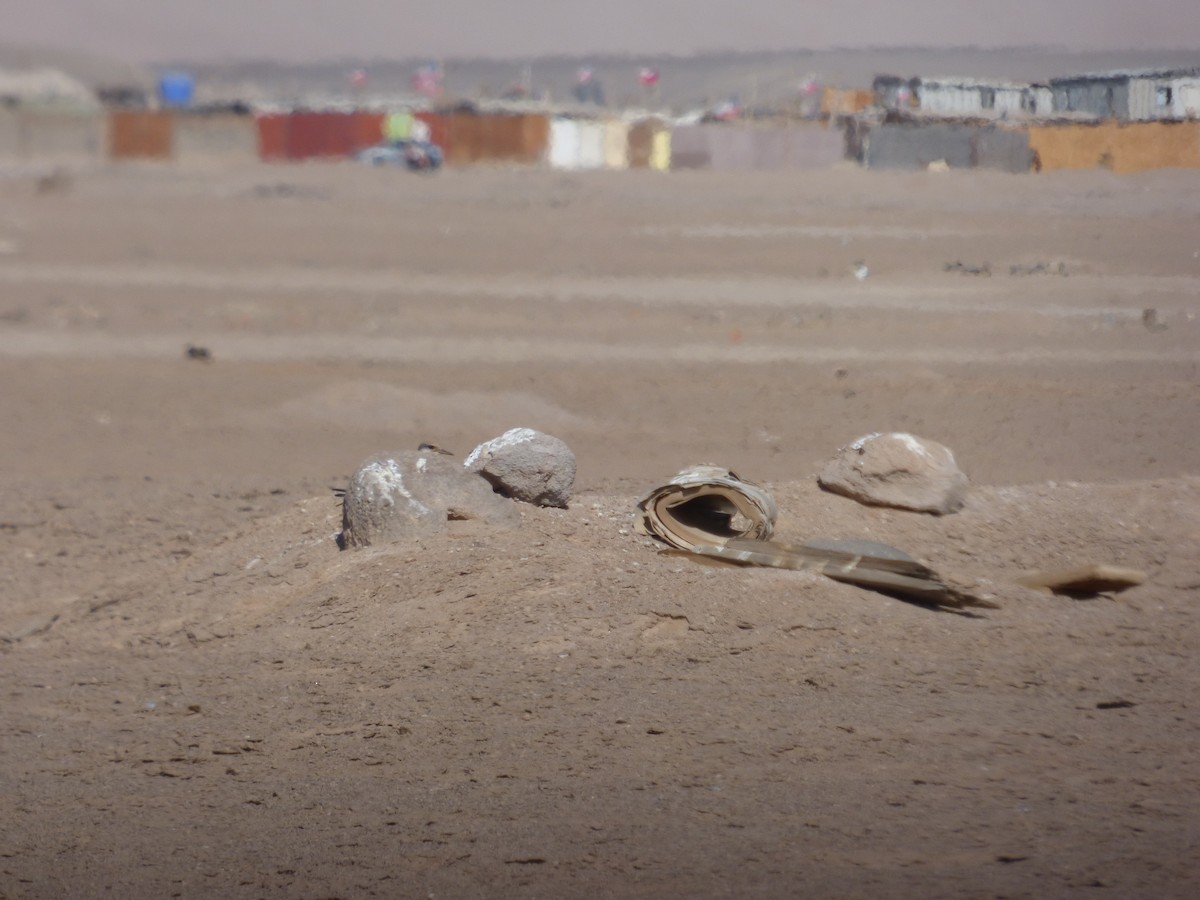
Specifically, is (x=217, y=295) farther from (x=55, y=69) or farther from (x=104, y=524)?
(x=55, y=69)

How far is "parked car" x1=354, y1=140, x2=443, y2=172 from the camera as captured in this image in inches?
1334

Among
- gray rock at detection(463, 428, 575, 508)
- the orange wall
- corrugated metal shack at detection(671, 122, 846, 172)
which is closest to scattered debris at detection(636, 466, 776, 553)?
gray rock at detection(463, 428, 575, 508)

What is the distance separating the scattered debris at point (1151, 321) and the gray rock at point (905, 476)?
7.60 meters

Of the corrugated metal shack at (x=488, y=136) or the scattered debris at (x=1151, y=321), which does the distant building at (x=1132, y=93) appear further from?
the corrugated metal shack at (x=488, y=136)

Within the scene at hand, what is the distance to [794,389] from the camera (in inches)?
471

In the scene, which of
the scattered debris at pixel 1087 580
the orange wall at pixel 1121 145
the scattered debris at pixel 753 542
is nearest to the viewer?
the scattered debris at pixel 753 542

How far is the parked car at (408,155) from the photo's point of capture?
33.9m

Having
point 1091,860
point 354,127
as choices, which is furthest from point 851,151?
point 354,127

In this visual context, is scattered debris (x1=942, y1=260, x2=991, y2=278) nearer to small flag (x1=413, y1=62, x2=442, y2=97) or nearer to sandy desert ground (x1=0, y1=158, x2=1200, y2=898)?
sandy desert ground (x1=0, y1=158, x2=1200, y2=898)

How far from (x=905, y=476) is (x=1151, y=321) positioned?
7909 mm

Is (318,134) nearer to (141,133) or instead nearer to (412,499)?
(141,133)

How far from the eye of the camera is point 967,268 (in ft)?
53.4

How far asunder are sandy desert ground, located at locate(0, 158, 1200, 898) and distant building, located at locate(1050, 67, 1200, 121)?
160 centimetres

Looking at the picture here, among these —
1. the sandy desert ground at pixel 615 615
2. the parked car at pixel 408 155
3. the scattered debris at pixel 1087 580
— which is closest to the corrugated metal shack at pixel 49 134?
the parked car at pixel 408 155
